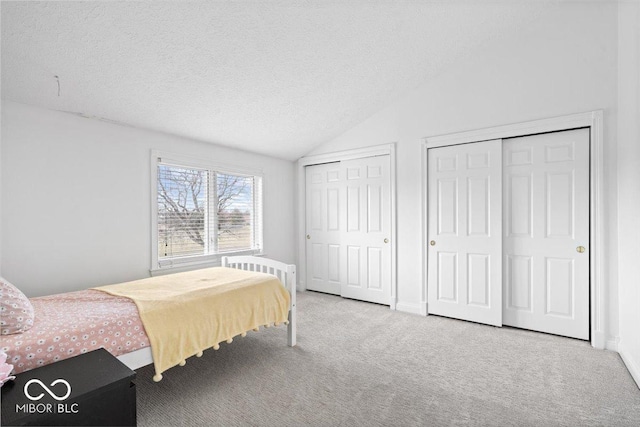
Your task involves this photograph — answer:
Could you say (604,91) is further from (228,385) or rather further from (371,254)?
(228,385)

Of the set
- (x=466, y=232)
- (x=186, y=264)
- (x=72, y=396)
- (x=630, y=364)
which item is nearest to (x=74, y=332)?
(x=72, y=396)

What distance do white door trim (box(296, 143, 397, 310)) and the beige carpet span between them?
1.05 metres

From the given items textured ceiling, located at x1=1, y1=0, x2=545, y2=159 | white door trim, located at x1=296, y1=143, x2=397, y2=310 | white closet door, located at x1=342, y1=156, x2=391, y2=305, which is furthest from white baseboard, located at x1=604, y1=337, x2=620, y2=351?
textured ceiling, located at x1=1, y1=0, x2=545, y2=159

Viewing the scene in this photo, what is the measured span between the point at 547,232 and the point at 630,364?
3.92 ft

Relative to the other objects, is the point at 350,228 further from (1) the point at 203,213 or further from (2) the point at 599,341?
(2) the point at 599,341

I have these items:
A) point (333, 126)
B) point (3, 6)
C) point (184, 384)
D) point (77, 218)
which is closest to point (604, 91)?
point (333, 126)

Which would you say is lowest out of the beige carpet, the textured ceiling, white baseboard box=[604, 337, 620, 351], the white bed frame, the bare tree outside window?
the beige carpet

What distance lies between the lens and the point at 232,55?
254 cm

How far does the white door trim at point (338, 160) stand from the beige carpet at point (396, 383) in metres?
1.05

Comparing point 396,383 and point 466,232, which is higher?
point 466,232

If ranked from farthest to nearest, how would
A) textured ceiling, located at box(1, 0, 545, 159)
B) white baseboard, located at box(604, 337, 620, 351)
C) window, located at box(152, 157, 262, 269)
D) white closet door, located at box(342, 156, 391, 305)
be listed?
white closet door, located at box(342, 156, 391, 305)
window, located at box(152, 157, 262, 269)
white baseboard, located at box(604, 337, 620, 351)
textured ceiling, located at box(1, 0, 545, 159)

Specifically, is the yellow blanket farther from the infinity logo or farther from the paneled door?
the paneled door

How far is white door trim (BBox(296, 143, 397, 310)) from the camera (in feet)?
12.8

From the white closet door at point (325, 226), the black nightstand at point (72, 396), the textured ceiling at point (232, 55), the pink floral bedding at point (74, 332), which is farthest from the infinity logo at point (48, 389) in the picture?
the white closet door at point (325, 226)
